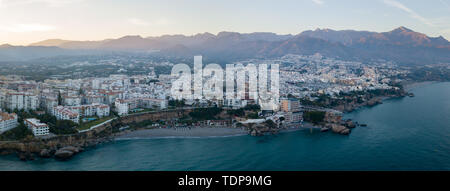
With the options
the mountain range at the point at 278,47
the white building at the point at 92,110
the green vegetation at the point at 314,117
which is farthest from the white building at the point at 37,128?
the mountain range at the point at 278,47

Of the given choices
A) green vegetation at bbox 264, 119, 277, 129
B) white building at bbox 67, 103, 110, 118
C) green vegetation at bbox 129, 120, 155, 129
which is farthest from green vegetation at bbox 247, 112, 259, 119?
white building at bbox 67, 103, 110, 118

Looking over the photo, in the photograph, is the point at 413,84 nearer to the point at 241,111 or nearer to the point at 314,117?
the point at 314,117

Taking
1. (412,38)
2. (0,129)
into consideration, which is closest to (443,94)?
(0,129)

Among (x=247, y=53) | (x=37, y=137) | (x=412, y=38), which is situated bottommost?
(x=37, y=137)

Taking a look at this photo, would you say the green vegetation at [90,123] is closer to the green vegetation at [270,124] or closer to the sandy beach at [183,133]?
the sandy beach at [183,133]

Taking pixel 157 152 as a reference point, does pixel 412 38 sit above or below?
above

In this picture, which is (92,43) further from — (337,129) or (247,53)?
(337,129)

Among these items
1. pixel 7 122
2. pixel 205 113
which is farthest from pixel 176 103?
pixel 7 122

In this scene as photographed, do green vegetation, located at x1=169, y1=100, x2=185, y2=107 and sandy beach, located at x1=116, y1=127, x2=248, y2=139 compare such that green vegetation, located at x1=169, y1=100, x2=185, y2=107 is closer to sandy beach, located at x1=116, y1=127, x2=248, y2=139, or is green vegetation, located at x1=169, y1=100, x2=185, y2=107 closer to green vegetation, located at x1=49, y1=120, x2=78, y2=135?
sandy beach, located at x1=116, y1=127, x2=248, y2=139
